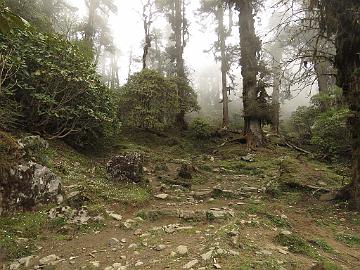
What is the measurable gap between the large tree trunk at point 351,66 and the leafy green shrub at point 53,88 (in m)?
7.81

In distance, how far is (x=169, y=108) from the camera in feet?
59.9

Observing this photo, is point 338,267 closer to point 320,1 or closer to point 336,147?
point 320,1

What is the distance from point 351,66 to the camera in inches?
339

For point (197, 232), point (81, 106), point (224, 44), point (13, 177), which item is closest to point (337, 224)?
point (197, 232)

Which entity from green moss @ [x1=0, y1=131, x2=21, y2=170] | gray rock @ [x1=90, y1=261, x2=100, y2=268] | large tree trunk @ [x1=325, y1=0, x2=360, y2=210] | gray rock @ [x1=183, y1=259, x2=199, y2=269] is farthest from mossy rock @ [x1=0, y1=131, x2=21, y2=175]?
large tree trunk @ [x1=325, y1=0, x2=360, y2=210]

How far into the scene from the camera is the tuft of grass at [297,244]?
18.3 feet

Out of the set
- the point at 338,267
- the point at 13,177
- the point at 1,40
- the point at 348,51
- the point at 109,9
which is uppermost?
the point at 109,9

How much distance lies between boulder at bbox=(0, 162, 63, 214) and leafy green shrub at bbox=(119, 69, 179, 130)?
383 inches

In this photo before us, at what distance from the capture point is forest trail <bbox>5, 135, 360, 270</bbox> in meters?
5.11

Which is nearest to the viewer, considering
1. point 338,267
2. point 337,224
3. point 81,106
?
point 338,267

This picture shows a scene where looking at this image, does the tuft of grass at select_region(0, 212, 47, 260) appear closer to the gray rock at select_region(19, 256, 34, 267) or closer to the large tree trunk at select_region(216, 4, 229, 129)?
the gray rock at select_region(19, 256, 34, 267)

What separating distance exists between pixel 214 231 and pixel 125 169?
4556 mm

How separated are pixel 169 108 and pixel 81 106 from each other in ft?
25.2

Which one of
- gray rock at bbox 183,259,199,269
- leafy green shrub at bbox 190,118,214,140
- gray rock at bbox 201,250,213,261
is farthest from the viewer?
leafy green shrub at bbox 190,118,214,140
